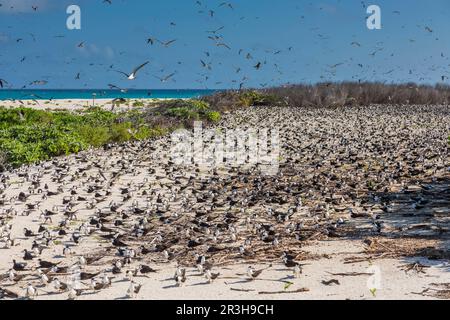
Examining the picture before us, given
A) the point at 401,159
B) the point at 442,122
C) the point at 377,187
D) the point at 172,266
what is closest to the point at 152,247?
the point at 172,266

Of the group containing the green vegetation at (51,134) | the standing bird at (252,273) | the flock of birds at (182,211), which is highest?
the green vegetation at (51,134)

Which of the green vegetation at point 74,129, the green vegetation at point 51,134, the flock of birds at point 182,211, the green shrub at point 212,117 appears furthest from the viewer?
the green shrub at point 212,117

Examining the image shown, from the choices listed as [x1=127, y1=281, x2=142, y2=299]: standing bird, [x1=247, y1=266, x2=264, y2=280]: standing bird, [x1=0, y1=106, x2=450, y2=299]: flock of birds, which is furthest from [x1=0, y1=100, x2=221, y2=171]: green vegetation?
[x1=247, y1=266, x2=264, y2=280]: standing bird

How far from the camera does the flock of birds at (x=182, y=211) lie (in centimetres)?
686

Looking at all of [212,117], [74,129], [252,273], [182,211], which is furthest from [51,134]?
[252,273]

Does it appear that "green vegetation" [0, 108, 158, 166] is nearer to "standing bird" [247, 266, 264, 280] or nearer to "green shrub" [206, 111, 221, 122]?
"green shrub" [206, 111, 221, 122]

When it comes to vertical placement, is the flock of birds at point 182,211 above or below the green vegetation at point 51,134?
below

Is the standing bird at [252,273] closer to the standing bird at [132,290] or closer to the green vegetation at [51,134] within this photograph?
the standing bird at [132,290]

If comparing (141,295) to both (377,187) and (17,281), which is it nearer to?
(17,281)

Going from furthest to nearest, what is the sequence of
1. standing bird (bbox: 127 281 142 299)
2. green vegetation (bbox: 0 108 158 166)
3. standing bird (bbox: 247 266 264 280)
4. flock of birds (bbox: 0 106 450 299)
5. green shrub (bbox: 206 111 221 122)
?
green shrub (bbox: 206 111 221 122) < green vegetation (bbox: 0 108 158 166) < flock of birds (bbox: 0 106 450 299) < standing bird (bbox: 247 266 264 280) < standing bird (bbox: 127 281 142 299)

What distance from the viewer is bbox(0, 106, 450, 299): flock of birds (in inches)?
270

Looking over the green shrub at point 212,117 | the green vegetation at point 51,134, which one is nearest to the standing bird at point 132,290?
the green vegetation at point 51,134

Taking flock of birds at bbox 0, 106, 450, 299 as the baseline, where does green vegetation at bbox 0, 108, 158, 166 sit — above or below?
above
